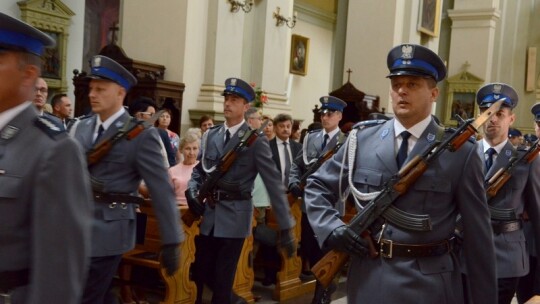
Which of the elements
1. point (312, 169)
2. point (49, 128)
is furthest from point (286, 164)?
point (49, 128)

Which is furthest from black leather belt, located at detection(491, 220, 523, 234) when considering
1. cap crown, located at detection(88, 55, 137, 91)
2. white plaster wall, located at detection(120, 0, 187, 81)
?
white plaster wall, located at detection(120, 0, 187, 81)

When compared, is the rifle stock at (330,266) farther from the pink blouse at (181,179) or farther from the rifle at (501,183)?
the pink blouse at (181,179)

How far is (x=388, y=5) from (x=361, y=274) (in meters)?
10.1

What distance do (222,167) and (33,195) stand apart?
11.5 ft

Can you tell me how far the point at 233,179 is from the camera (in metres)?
5.30

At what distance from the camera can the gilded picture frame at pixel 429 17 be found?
42.8 feet

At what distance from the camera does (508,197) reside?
4332mm

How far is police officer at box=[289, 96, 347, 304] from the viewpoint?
6844 millimetres

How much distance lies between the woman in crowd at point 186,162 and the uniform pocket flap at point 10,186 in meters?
4.22

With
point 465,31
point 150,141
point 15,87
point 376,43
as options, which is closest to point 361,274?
point 150,141

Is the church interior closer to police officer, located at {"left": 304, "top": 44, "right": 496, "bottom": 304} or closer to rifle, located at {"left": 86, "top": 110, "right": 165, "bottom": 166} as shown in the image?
rifle, located at {"left": 86, "top": 110, "right": 165, "bottom": 166}

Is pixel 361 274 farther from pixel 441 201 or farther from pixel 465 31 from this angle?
pixel 465 31

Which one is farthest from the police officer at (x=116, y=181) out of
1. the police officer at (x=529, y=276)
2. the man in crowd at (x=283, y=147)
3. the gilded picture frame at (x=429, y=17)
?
the gilded picture frame at (x=429, y=17)

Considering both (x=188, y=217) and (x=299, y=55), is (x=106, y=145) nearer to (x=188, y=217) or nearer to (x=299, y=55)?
(x=188, y=217)
